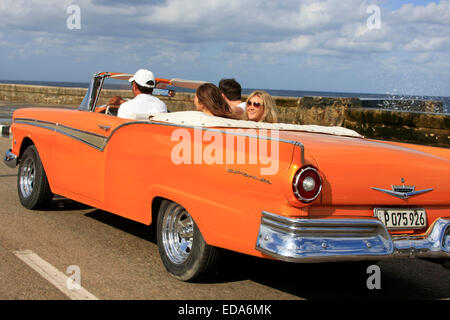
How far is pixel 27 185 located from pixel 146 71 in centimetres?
181

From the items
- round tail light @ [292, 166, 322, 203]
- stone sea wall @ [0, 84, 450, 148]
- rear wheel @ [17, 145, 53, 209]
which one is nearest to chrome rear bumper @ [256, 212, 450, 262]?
round tail light @ [292, 166, 322, 203]

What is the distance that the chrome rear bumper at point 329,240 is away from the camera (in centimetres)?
331

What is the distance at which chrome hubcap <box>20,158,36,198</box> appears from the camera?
6262 mm

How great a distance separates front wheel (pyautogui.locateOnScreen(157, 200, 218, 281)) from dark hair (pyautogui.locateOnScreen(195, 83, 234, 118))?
1.01 m

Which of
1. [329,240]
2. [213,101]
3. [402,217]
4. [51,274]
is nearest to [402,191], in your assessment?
[402,217]

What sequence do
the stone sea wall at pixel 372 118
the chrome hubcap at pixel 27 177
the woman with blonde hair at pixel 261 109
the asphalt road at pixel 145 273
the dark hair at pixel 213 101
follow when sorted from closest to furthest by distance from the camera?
1. the asphalt road at pixel 145 273
2. the dark hair at pixel 213 101
3. the woman with blonde hair at pixel 261 109
4. the chrome hubcap at pixel 27 177
5. the stone sea wall at pixel 372 118

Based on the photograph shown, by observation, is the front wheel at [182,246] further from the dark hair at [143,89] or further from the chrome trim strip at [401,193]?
the dark hair at [143,89]

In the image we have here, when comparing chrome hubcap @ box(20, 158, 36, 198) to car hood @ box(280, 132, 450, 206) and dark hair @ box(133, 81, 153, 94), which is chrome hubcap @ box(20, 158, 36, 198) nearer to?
dark hair @ box(133, 81, 153, 94)

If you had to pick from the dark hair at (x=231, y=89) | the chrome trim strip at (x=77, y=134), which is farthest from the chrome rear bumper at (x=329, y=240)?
the dark hair at (x=231, y=89)

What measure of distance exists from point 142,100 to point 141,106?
11 cm

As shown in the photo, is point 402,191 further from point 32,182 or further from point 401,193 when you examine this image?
point 32,182

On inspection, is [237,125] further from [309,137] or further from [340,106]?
[340,106]

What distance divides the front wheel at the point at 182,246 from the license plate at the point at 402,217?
1106 mm
